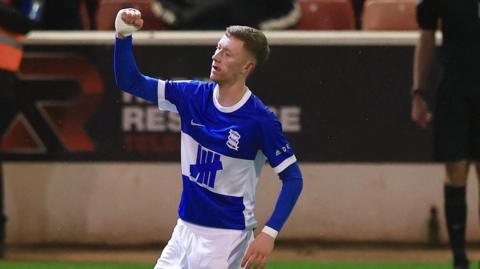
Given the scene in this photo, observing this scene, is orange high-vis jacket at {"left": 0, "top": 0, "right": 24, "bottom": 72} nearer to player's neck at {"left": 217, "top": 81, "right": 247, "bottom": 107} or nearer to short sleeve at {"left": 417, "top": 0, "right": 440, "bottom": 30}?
short sleeve at {"left": 417, "top": 0, "right": 440, "bottom": 30}

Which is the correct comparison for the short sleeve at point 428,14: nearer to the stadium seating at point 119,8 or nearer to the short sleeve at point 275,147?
the short sleeve at point 275,147

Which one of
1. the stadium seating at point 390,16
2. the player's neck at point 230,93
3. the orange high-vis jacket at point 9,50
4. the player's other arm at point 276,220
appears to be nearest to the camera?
the player's other arm at point 276,220

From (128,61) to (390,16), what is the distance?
409 cm

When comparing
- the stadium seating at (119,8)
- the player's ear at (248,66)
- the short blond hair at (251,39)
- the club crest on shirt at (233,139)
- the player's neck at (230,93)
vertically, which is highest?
the short blond hair at (251,39)

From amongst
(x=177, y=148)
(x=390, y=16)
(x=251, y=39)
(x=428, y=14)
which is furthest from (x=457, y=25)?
(x=177, y=148)

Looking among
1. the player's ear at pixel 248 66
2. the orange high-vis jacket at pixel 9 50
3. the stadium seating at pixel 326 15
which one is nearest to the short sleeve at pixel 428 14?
the stadium seating at pixel 326 15

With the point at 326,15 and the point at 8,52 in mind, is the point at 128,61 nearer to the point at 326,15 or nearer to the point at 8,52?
the point at 8,52

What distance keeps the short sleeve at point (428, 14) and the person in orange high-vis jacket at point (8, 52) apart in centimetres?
249

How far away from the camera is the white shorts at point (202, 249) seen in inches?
197

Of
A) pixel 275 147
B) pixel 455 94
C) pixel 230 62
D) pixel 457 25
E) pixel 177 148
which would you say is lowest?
pixel 177 148

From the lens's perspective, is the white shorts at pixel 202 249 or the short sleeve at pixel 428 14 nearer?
the white shorts at pixel 202 249

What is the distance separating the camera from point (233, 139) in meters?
5.09

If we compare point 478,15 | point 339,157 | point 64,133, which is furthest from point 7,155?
point 478,15

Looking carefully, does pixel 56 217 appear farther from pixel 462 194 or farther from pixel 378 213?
pixel 462 194
